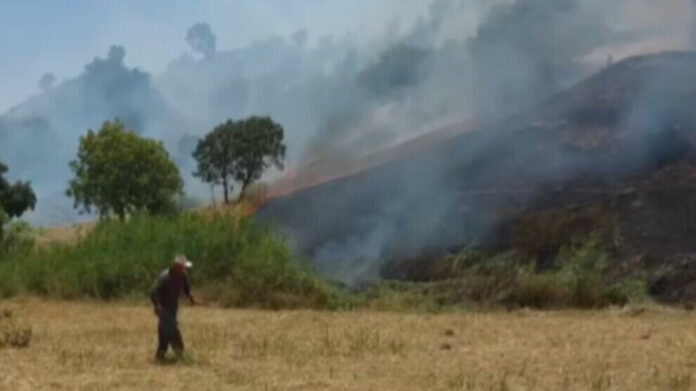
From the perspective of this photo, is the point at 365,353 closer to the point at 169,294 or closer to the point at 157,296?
the point at 169,294

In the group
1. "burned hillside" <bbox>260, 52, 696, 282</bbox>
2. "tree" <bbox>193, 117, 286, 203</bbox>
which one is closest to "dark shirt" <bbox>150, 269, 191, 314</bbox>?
"burned hillside" <bbox>260, 52, 696, 282</bbox>

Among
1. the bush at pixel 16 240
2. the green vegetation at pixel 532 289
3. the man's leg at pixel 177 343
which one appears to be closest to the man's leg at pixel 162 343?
the man's leg at pixel 177 343

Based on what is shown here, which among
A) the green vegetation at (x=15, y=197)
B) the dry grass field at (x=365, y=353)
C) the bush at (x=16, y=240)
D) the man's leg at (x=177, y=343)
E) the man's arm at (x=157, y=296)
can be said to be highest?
the green vegetation at (x=15, y=197)

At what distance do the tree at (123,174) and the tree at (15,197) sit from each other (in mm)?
3335

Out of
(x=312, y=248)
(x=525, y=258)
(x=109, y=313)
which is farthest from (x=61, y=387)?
(x=312, y=248)

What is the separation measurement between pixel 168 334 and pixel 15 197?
41.0 metres

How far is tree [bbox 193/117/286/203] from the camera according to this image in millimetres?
62969

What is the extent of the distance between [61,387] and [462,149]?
42338mm

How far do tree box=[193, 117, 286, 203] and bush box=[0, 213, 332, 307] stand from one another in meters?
33.4

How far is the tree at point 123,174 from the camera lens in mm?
49531

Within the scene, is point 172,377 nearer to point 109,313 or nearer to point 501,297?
point 109,313

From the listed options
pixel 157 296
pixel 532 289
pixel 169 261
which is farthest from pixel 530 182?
pixel 157 296

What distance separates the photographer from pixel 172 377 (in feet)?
42.0

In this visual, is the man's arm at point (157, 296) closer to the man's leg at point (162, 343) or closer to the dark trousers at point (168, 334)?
the dark trousers at point (168, 334)
